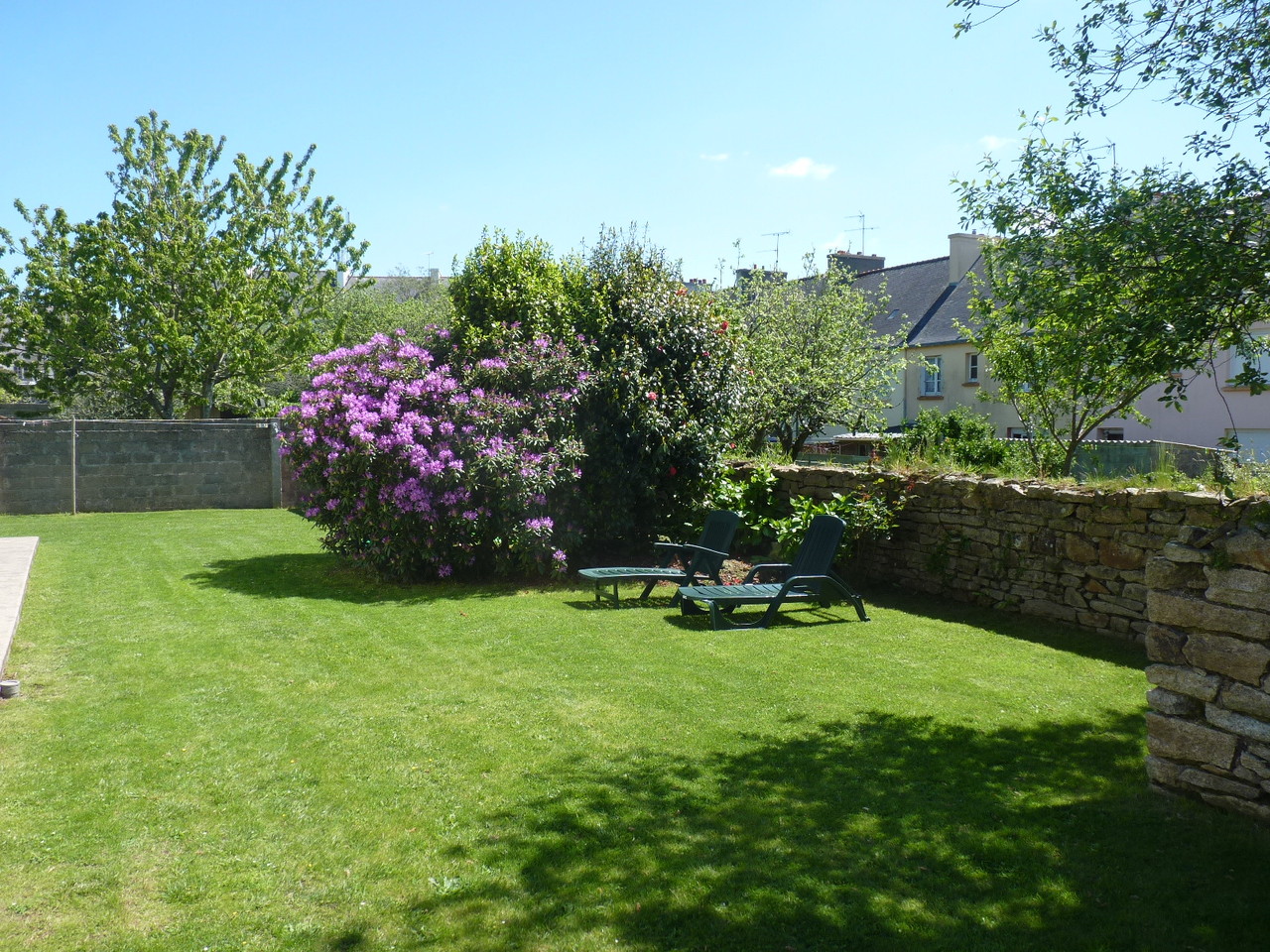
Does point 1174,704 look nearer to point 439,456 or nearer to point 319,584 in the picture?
point 439,456

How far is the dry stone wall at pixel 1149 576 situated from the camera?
14.3 ft

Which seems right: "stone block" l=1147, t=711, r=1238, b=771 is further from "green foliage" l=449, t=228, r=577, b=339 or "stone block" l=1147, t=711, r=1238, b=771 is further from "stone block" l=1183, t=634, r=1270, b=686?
"green foliage" l=449, t=228, r=577, b=339

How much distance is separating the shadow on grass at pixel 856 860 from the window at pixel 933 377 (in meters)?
29.0

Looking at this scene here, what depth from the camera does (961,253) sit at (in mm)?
33719

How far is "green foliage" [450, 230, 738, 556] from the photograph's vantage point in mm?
11477

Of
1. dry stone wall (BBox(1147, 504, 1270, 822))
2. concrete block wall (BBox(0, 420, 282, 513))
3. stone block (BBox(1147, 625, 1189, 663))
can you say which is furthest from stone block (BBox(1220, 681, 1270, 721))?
concrete block wall (BBox(0, 420, 282, 513))

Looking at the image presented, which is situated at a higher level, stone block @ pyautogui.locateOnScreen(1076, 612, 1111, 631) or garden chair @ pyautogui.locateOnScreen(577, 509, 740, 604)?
garden chair @ pyautogui.locateOnScreen(577, 509, 740, 604)

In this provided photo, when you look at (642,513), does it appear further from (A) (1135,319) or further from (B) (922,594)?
(A) (1135,319)

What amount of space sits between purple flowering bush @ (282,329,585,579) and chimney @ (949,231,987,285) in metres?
26.0

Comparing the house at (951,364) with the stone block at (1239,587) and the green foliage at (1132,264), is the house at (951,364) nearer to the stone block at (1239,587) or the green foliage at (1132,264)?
the green foliage at (1132,264)

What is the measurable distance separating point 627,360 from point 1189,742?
26.2 ft

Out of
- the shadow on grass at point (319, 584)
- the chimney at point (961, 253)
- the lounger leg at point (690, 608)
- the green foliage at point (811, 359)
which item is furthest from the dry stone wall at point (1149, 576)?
the chimney at point (961, 253)

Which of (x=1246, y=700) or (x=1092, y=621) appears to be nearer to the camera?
(x=1246, y=700)

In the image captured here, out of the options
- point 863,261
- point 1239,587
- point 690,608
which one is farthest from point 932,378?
point 1239,587
